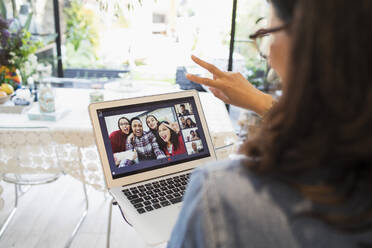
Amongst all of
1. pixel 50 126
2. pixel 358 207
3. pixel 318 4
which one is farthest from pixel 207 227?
pixel 50 126

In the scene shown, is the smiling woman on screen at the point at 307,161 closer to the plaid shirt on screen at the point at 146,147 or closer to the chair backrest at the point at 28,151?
the plaid shirt on screen at the point at 146,147

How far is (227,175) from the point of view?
44 centimetres

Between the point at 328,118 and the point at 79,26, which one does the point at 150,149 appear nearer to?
the point at 328,118

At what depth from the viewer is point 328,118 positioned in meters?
0.40

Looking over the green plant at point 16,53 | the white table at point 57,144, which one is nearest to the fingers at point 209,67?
the white table at point 57,144

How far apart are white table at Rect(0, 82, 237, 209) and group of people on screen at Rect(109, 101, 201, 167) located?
527 mm

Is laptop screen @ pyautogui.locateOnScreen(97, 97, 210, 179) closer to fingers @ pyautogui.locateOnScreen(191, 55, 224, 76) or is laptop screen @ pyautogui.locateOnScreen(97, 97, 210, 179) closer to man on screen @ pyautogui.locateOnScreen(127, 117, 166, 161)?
man on screen @ pyautogui.locateOnScreen(127, 117, 166, 161)

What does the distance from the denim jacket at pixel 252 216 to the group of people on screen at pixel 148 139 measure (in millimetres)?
749

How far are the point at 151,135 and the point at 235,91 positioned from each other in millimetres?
340

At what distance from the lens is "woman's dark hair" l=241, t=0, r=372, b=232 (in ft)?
1.23

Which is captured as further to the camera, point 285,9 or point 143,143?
point 143,143

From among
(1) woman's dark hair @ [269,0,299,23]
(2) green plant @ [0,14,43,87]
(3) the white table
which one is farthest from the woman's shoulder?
(2) green plant @ [0,14,43,87]

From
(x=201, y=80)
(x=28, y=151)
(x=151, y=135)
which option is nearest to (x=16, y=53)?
Answer: (x=28, y=151)

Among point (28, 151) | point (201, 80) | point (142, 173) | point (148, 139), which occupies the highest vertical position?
point (201, 80)
